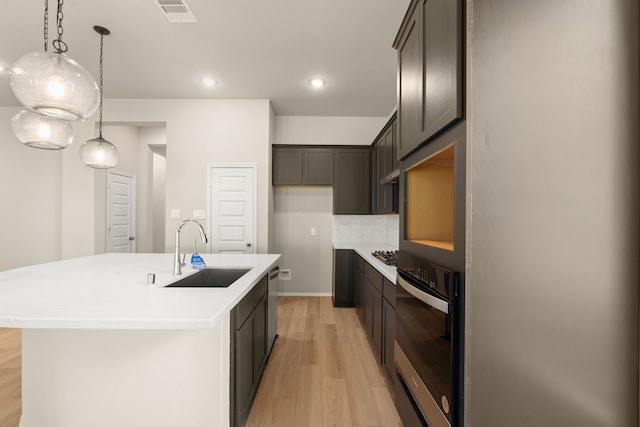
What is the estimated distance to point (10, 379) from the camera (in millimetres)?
2223

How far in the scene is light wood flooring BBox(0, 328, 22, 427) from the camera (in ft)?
5.98

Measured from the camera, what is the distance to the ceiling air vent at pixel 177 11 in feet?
7.24

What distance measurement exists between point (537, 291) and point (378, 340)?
1842 mm

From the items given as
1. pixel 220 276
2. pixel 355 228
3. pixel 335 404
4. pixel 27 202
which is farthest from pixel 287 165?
pixel 27 202

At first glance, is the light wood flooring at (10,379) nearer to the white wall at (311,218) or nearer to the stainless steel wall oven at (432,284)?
the stainless steel wall oven at (432,284)

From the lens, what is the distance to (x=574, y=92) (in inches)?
28.5

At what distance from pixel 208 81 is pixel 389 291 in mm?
3198

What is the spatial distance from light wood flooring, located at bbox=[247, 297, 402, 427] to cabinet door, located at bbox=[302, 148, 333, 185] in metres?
2.09

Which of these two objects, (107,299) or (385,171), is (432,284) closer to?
(107,299)

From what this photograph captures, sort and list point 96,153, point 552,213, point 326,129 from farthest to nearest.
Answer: point 326,129 < point 96,153 < point 552,213

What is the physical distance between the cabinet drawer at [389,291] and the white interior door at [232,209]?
2300mm

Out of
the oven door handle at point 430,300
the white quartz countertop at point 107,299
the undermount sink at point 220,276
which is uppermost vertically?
the oven door handle at point 430,300

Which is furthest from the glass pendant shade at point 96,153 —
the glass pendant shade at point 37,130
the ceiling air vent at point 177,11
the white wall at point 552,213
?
the white wall at point 552,213

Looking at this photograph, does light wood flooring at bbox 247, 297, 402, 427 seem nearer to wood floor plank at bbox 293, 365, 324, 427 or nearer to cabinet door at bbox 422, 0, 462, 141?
wood floor plank at bbox 293, 365, 324, 427
